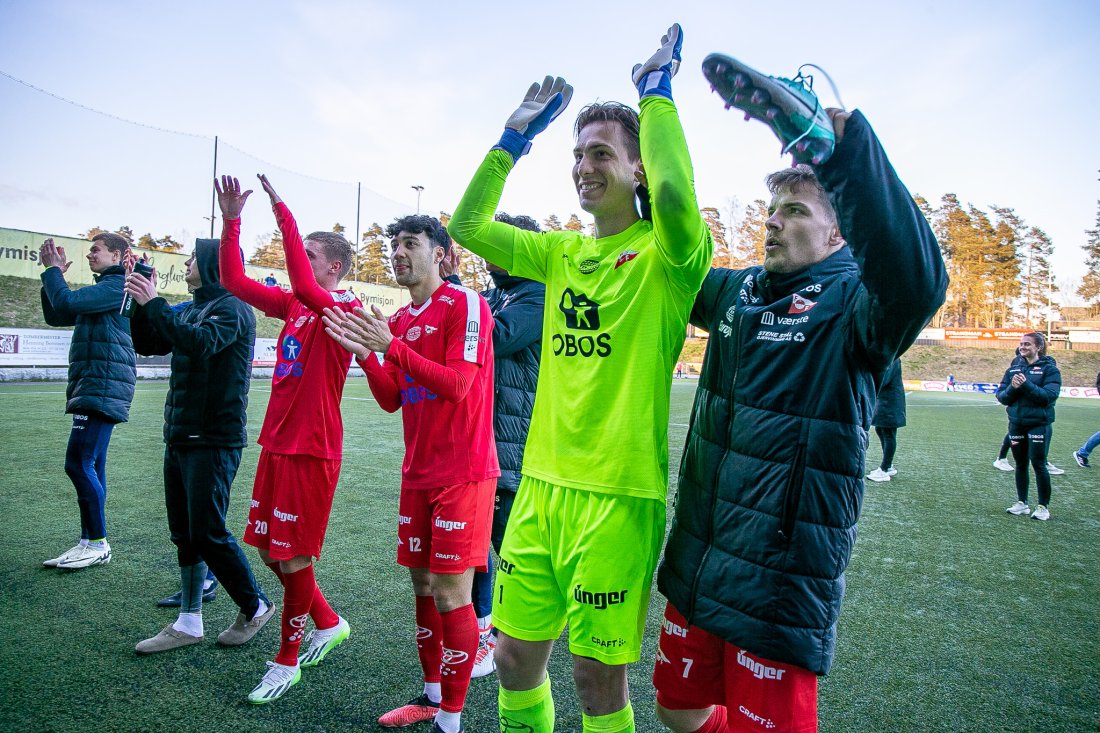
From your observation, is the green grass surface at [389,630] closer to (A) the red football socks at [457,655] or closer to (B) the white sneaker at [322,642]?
(B) the white sneaker at [322,642]

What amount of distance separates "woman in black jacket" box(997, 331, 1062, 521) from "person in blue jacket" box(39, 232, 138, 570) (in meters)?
8.68

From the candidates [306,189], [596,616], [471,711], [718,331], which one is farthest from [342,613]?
[306,189]

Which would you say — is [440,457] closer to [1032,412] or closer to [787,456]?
[787,456]

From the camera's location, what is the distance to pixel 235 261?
3570 mm

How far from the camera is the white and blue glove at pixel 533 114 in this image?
2.41 meters

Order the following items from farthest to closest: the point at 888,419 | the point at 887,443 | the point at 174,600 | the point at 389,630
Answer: the point at 887,443, the point at 888,419, the point at 174,600, the point at 389,630

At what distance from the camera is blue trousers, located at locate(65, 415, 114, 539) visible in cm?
455

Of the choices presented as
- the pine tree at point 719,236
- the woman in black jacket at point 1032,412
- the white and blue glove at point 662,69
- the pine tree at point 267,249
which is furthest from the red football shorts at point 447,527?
the pine tree at point 719,236

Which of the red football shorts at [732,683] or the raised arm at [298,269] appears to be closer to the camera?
the red football shorts at [732,683]

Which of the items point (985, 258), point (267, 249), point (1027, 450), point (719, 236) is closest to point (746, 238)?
point (719, 236)

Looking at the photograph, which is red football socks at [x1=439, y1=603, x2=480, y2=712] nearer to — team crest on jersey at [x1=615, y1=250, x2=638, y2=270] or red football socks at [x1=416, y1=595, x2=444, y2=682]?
red football socks at [x1=416, y1=595, x2=444, y2=682]

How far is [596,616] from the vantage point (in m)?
1.84

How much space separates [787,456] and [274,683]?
2489mm

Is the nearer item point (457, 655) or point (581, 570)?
point (581, 570)
